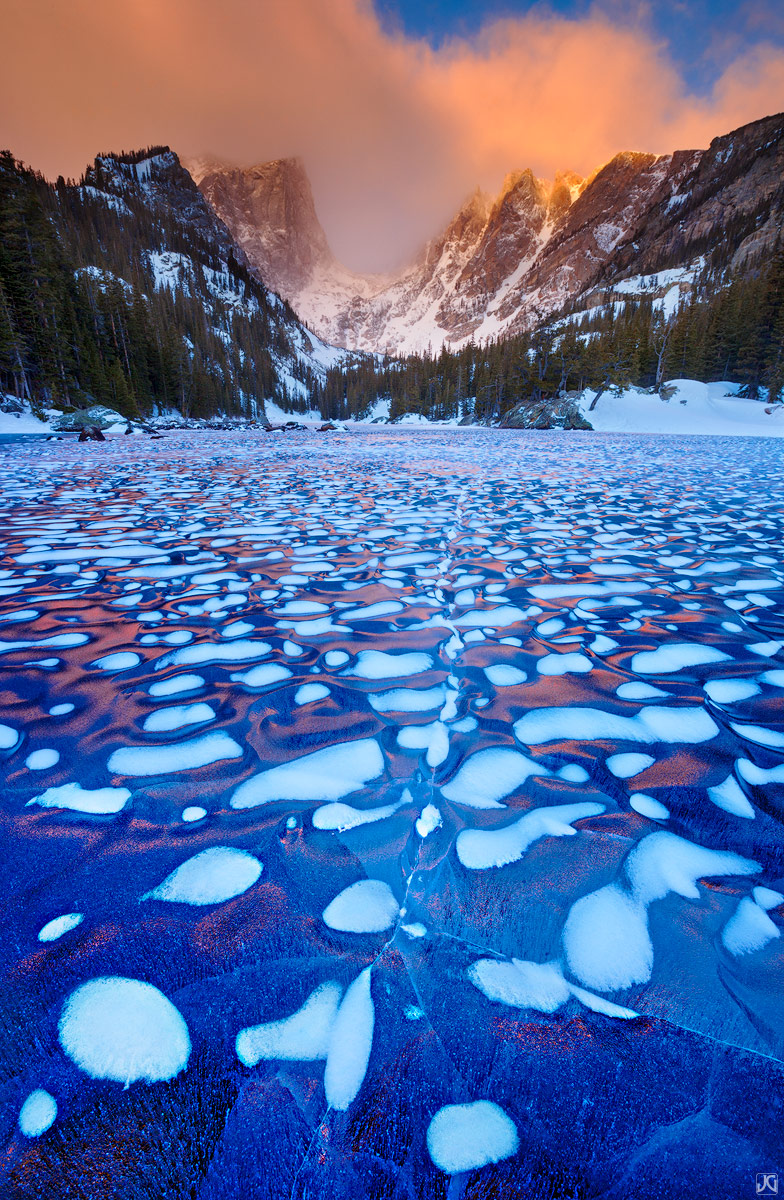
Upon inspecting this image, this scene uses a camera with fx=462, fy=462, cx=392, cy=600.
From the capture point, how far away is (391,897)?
0.98 meters

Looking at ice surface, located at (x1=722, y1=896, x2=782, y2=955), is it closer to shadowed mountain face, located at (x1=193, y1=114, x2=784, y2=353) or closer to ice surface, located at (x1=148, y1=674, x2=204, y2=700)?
ice surface, located at (x1=148, y1=674, x2=204, y2=700)

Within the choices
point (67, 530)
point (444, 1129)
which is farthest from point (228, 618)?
point (67, 530)

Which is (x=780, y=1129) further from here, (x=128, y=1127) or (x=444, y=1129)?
(x=128, y=1127)

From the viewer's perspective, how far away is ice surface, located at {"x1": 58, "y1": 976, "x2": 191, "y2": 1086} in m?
0.69

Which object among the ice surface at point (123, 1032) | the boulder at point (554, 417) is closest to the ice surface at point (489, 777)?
the ice surface at point (123, 1032)

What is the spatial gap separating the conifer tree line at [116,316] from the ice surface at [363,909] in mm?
32844

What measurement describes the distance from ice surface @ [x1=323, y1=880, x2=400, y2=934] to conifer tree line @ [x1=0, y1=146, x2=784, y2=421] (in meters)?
32.9

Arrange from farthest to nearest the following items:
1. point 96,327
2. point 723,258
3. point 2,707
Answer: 1. point 723,258
2. point 96,327
3. point 2,707

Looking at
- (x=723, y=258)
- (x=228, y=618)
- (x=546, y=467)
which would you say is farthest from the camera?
(x=723, y=258)

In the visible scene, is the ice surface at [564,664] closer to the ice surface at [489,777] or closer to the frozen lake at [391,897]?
the frozen lake at [391,897]

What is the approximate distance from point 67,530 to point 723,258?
9921 centimetres

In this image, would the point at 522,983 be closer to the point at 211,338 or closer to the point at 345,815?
the point at 345,815

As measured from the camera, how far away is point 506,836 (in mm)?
1139

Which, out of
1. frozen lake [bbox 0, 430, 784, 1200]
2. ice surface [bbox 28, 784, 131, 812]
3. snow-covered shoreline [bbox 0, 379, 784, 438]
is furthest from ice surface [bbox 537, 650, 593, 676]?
snow-covered shoreline [bbox 0, 379, 784, 438]
